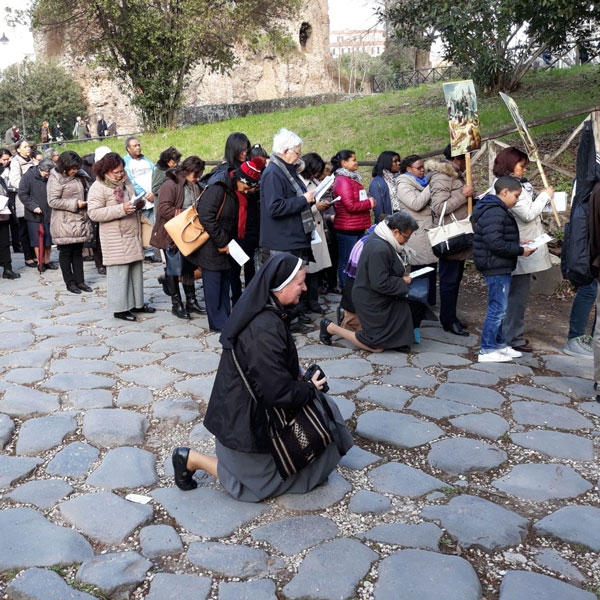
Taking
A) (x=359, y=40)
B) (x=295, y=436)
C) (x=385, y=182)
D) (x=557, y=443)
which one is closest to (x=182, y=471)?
(x=295, y=436)

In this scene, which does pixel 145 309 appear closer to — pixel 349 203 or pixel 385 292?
pixel 349 203

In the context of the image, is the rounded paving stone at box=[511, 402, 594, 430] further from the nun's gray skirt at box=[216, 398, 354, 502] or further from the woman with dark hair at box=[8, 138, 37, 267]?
the woman with dark hair at box=[8, 138, 37, 267]

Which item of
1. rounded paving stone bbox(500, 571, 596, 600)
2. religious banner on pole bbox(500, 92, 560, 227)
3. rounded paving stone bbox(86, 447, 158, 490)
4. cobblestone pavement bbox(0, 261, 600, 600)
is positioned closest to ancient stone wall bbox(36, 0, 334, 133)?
religious banner on pole bbox(500, 92, 560, 227)

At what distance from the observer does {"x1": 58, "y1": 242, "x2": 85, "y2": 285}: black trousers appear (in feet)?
28.7

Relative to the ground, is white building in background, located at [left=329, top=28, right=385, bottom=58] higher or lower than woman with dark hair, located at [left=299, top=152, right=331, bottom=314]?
higher

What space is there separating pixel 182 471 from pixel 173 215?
4152 mm

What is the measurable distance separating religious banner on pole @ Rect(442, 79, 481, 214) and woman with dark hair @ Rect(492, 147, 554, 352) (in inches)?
24.9

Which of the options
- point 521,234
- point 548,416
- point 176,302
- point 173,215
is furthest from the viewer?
point 176,302

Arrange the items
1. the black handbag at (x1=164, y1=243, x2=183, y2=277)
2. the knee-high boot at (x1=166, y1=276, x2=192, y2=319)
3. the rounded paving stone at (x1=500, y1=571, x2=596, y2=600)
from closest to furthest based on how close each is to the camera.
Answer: the rounded paving stone at (x1=500, y1=571, x2=596, y2=600) < the black handbag at (x1=164, y1=243, x2=183, y2=277) < the knee-high boot at (x1=166, y1=276, x2=192, y2=319)

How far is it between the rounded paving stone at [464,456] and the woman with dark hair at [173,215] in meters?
3.77

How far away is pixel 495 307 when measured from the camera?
245 inches

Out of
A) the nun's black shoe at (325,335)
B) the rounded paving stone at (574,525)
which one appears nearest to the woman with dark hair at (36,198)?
the nun's black shoe at (325,335)

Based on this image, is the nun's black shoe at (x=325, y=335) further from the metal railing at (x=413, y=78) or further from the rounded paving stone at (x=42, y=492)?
the metal railing at (x=413, y=78)

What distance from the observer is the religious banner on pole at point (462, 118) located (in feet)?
22.9
